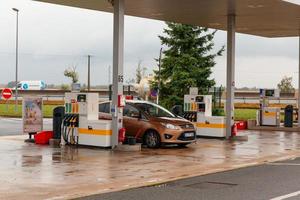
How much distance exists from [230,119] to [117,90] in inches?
257

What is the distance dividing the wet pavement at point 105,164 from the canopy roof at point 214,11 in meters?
4.94

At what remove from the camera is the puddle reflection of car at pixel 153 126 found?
17.8 meters

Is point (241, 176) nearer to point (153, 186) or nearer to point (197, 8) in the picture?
point (153, 186)

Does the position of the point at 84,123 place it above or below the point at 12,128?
above

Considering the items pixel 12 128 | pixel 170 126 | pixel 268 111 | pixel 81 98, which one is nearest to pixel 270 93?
pixel 268 111

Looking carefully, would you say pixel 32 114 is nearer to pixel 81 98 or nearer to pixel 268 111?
pixel 81 98

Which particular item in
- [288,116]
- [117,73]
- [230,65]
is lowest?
[288,116]

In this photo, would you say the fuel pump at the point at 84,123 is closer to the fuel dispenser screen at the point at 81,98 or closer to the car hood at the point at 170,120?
the fuel dispenser screen at the point at 81,98

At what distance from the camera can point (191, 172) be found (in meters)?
12.8

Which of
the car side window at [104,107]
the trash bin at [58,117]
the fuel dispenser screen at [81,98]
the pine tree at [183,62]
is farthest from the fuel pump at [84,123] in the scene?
the pine tree at [183,62]

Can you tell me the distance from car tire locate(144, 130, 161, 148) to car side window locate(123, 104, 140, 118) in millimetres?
728

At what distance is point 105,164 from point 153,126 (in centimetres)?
444

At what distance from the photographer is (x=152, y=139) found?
1806cm

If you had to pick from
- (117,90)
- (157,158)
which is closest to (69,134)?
(117,90)
